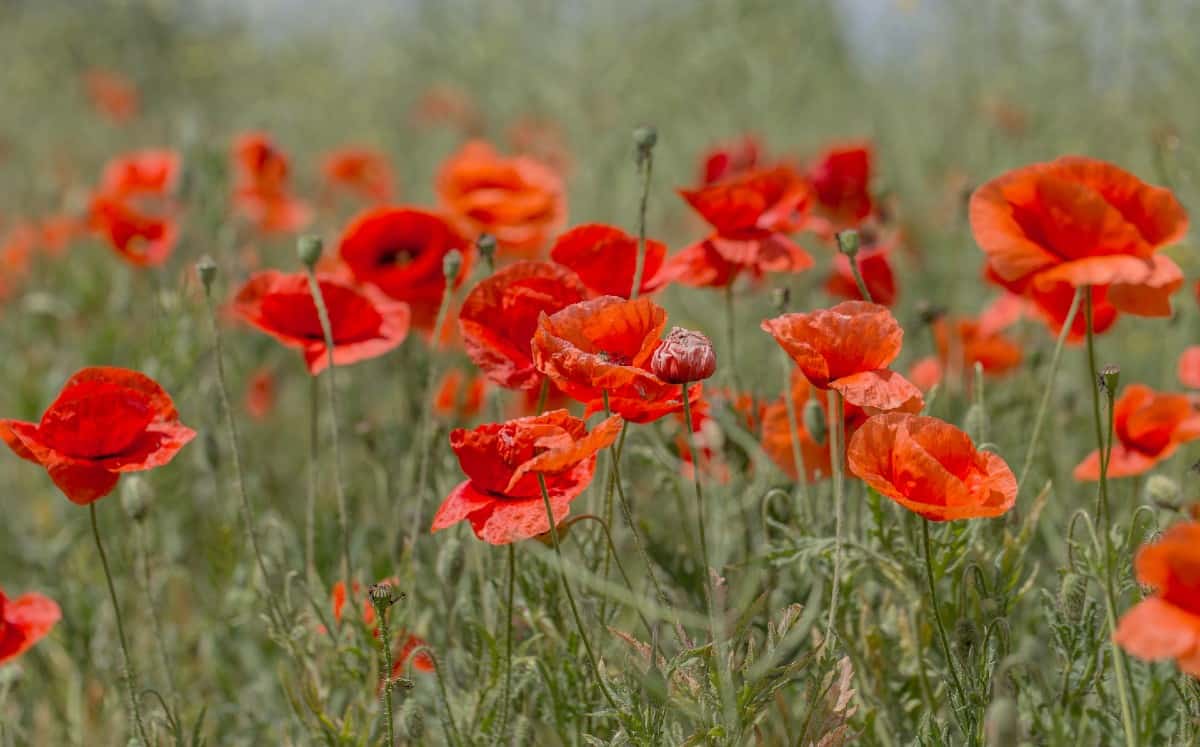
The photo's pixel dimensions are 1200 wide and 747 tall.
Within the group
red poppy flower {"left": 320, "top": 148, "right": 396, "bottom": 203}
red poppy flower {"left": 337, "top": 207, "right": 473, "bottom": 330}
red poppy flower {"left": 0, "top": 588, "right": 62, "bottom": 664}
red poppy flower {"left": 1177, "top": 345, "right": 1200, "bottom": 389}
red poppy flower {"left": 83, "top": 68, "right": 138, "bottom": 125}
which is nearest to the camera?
red poppy flower {"left": 0, "top": 588, "right": 62, "bottom": 664}

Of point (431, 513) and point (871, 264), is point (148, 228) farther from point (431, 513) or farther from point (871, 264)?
point (871, 264)

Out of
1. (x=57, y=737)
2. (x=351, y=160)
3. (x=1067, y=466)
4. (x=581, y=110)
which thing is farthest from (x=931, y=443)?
(x=581, y=110)

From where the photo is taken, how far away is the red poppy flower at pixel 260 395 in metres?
3.24

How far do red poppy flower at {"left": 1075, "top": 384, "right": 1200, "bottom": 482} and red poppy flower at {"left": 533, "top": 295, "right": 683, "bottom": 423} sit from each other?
2.67 ft

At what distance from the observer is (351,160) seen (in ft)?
13.5

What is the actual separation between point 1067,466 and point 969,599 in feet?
3.31

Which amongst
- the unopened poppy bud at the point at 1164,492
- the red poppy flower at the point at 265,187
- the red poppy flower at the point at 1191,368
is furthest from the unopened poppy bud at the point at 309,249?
the red poppy flower at the point at 265,187

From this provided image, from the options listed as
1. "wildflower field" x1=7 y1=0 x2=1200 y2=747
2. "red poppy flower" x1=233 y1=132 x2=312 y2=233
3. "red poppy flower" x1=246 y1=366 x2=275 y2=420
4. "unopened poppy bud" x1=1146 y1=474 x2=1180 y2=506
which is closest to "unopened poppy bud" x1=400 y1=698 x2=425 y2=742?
"wildflower field" x1=7 y1=0 x2=1200 y2=747

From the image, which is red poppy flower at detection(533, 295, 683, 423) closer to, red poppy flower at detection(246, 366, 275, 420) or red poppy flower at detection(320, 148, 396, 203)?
red poppy flower at detection(246, 366, 275, 420)

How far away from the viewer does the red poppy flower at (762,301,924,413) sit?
1.34m

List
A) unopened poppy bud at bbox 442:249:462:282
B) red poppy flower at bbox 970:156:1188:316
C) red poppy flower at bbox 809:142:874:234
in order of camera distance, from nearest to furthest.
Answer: red poppy flower at bbox 970:156:1188:316, unopened poppy bud at bbox 442:249:462:282, red poppy flower at bbox 809:142:874:234

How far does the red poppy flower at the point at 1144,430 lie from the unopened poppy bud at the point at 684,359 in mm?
816

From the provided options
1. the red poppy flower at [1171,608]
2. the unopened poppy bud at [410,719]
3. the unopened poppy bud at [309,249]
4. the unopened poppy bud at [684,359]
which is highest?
the unopened poppy bud at [309,249]

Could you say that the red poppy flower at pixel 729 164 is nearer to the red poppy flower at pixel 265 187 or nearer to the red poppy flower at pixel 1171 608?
the red poppy flower at pixel 265 187
